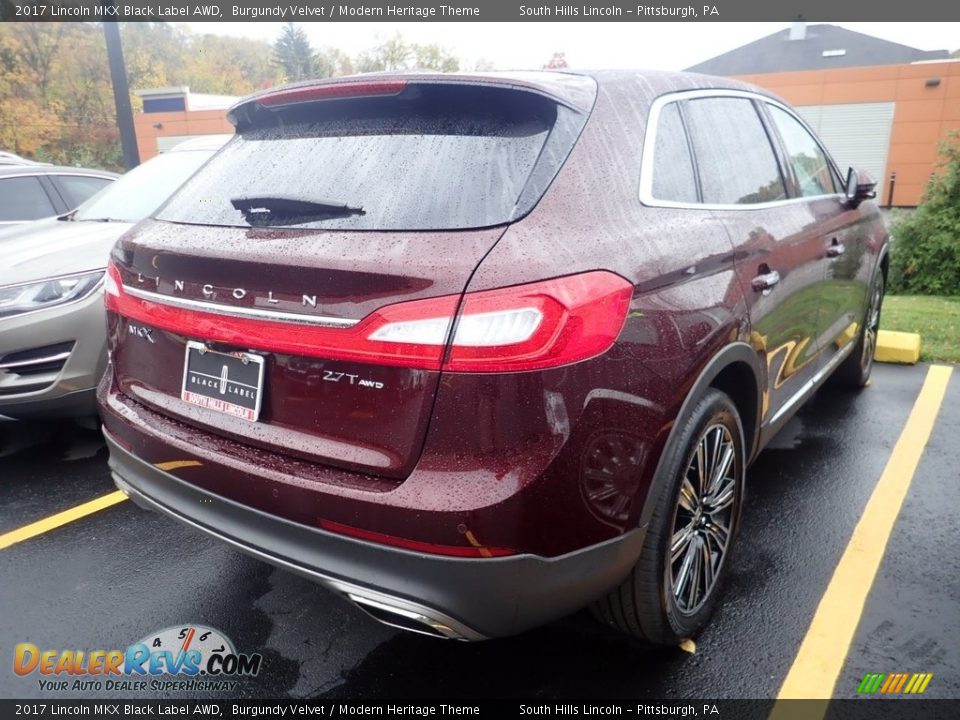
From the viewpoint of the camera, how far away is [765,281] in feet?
8.22

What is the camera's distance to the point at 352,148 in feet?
6.82

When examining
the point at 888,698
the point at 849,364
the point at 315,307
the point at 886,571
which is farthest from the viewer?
the point at 849,364

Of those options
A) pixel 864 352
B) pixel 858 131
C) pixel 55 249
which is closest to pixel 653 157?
pixel 864 352

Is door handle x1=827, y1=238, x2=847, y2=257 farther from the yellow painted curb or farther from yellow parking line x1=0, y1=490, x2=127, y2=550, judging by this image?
yellow parking line x1=0, y1=490, x2=127, y2=550

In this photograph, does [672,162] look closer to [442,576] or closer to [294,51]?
[442,576]

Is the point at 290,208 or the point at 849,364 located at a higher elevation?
the point at 290,208

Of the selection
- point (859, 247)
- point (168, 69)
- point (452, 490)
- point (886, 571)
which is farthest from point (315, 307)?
point (168, 69)

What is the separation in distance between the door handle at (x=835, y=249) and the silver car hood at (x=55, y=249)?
11.8ft

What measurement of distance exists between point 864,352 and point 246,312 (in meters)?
4.20

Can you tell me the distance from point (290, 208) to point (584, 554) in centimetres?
122

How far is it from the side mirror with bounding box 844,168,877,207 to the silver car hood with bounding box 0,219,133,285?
155 inches

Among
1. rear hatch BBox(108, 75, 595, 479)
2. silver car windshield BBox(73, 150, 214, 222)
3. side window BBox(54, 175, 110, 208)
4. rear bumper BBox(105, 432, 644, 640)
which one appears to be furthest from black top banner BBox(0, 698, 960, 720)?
side window BBox(54, 175, 110, 208)

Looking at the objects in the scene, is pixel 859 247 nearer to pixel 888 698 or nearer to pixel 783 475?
pixel 783 475

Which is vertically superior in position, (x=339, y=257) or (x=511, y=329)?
(x=339, y=257)
